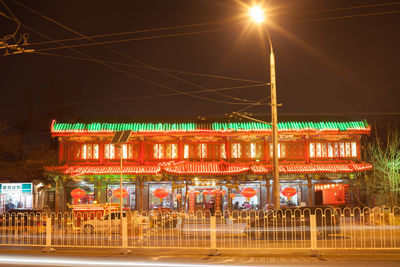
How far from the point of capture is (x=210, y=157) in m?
36.7

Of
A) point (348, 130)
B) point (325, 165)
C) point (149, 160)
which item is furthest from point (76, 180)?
point (348, 130)

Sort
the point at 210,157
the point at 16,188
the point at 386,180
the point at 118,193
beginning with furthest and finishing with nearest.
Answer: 1. the point at 16,188
2. the point at 210,157
3. the point at 118,193
4. the point at 386,180

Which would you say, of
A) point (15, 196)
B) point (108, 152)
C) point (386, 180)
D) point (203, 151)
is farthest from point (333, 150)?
point (15, 196)

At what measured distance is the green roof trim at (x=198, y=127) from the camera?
35.2 metres

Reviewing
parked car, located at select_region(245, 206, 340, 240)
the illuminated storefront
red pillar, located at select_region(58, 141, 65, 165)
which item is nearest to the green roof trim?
red pillar, located at select_region(58, 141, 65, 165)

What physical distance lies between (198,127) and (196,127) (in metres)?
0.16

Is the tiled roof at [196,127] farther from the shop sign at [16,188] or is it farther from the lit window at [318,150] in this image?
the shop sign at [16,188]

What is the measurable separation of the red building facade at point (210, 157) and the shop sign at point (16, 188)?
3.79 m

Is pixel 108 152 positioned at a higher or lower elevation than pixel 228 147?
lower

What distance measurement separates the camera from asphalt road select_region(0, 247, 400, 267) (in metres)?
13.8

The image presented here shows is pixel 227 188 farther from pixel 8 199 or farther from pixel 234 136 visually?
pixel 8 199

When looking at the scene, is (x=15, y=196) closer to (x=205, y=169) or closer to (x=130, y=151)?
(x=130, y=151)

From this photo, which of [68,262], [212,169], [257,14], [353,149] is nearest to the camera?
[68,262]

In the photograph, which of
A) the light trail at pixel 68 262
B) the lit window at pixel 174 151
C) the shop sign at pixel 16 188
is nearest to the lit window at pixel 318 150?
the lit window at pixel 174 151
